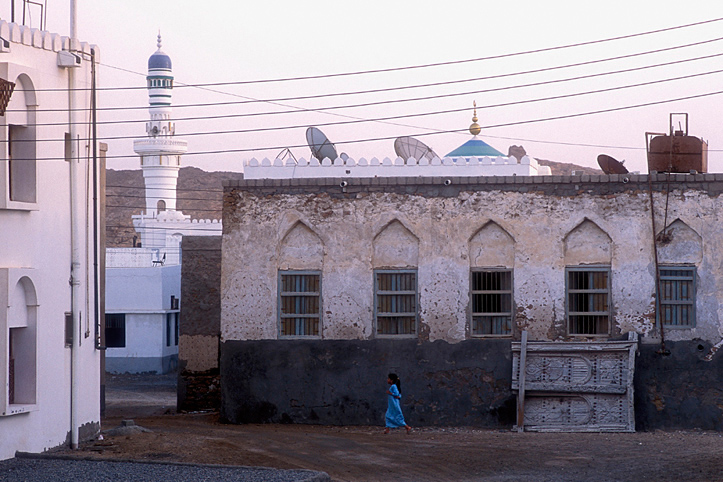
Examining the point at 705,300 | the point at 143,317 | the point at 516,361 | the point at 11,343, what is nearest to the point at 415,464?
the point at 516,361

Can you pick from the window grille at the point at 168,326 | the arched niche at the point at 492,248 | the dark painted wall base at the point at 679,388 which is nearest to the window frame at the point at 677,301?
the dark painted wall base at the point at 679,388

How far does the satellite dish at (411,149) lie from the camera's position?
28797mm

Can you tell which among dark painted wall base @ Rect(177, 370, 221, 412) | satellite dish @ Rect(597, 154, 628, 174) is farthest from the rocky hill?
satellite dish @ Rect(597, 154, 628, 174)

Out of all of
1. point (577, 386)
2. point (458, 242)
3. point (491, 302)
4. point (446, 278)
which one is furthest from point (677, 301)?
point (446, 278)

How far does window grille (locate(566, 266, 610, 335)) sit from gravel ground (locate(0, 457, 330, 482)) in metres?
7.71

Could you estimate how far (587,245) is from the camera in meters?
→ 18.6

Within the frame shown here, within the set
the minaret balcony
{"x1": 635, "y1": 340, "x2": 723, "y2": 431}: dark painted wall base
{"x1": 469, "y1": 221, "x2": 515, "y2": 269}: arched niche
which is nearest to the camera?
{"x1": 635, "y1": 340, "x2": 723, "y2": 431}: dark painted wall base

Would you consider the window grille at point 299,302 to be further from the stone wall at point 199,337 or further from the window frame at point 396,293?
the stone wall at point 199,337

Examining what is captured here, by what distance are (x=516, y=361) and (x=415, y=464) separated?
468cm

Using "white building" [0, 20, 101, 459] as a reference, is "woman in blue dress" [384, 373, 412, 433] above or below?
below

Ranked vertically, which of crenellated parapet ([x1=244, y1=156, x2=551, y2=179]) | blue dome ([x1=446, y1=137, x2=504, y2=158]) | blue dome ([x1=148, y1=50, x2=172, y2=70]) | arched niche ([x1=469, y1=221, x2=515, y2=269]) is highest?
blue dome ([x1=148, y1=50, x2=172, y2=70])

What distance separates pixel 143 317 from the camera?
35.1 m

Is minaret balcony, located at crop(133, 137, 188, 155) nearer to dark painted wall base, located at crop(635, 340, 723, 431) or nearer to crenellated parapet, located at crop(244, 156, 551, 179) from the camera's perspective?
crenellated parapet, located at crop(244, 156, 551, 179)

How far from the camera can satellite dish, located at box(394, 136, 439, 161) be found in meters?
28.8
